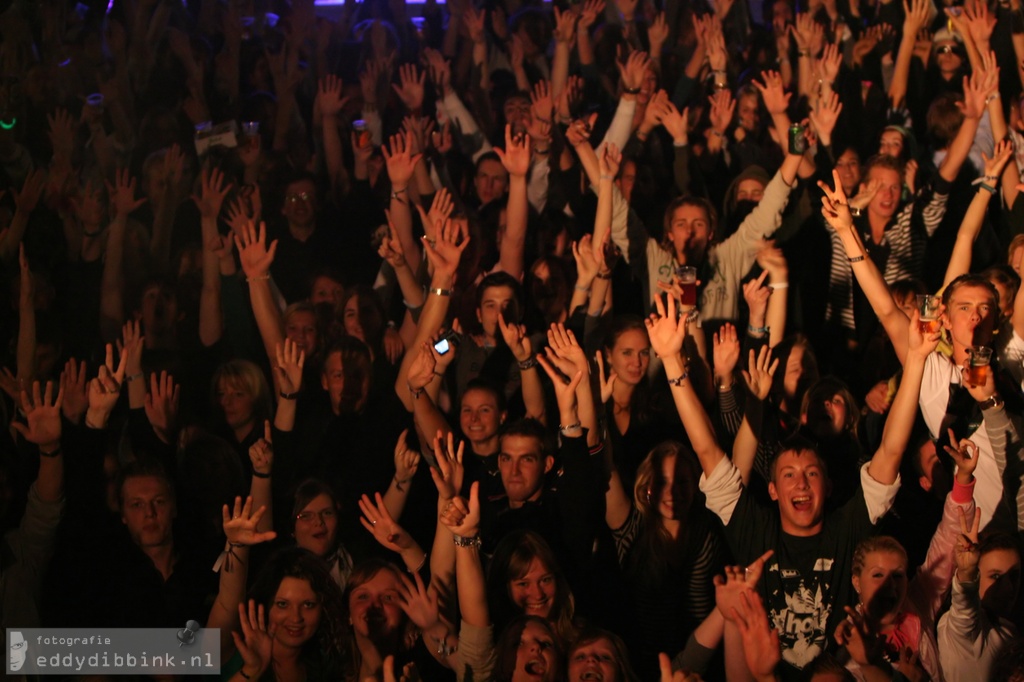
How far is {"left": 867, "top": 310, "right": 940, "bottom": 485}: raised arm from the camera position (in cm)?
301

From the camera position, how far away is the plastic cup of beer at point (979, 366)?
3.24m

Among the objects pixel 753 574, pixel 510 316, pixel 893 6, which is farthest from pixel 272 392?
pixel 893 6

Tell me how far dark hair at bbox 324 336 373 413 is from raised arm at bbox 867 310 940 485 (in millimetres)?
1825

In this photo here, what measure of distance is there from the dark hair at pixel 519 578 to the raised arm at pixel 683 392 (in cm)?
53

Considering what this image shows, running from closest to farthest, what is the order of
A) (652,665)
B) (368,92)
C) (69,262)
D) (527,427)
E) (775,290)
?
(652,665), (527,427), (775,290), (69,262), (368,92)

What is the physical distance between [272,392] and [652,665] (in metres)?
1.97

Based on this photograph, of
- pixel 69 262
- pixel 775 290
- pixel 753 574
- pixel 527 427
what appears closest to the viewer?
pixel 753 574

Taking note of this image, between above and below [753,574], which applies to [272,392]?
below

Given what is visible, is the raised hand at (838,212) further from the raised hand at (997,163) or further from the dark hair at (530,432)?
the dark hair at (530,432)

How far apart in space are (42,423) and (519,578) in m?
1.69

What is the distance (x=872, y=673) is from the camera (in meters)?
2.74

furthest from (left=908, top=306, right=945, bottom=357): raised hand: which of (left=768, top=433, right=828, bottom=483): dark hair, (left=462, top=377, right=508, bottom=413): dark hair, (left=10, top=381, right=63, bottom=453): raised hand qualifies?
(left=10, top=381, right=63, bottom=453): raised hand

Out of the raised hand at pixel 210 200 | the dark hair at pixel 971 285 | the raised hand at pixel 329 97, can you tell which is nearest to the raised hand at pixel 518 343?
the dark hair at pixel 971 285

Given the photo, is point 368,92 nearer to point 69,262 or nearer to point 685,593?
point 69,262
